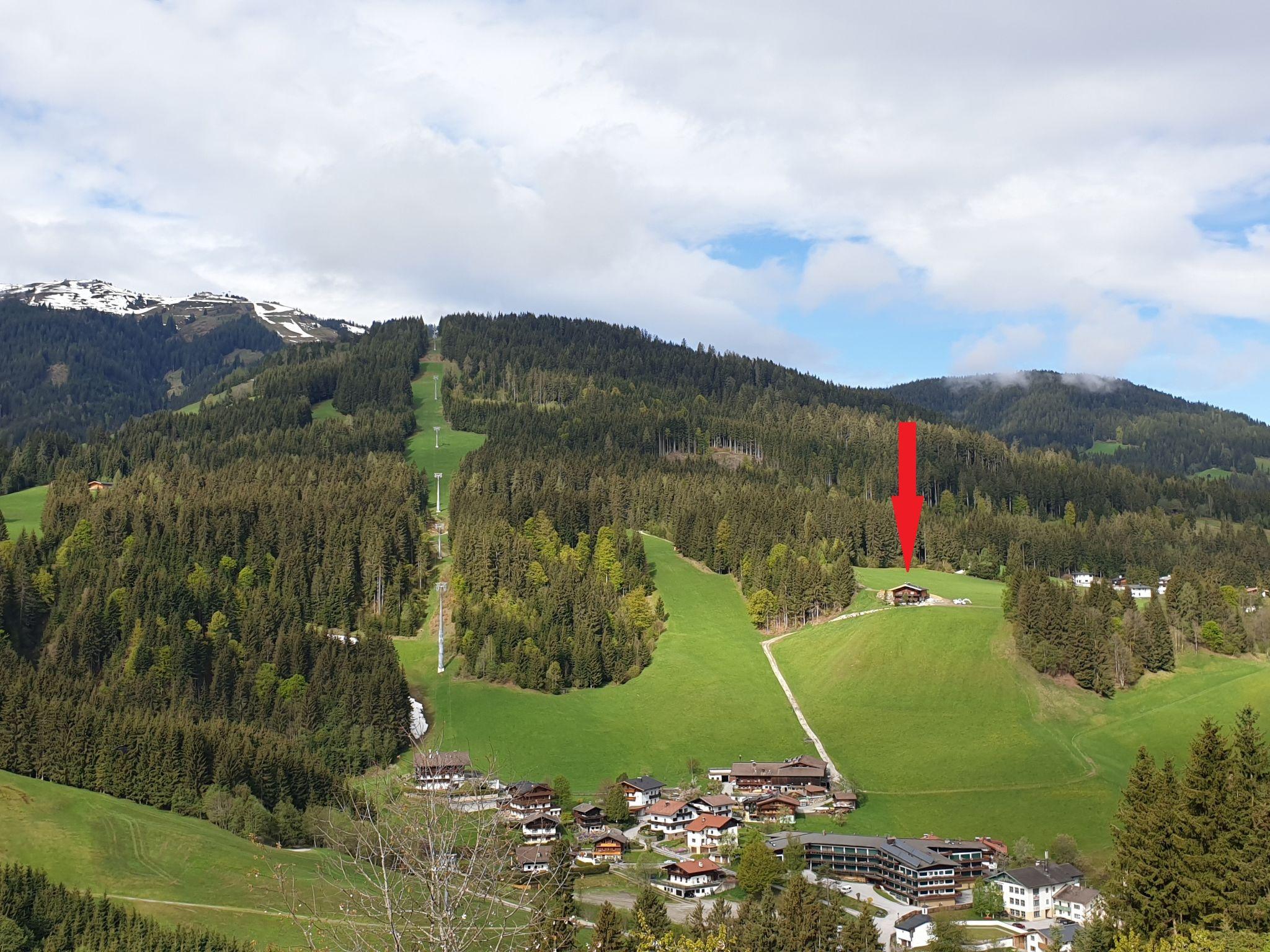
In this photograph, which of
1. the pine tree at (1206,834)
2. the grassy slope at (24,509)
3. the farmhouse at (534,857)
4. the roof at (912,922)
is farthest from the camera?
the grassy slope at (24,509)

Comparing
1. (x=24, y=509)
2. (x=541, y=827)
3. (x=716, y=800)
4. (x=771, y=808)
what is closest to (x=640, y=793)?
(x=716, y=800)

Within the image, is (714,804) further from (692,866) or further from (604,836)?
(692,866)

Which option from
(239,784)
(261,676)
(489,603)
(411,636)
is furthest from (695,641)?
(239,784)

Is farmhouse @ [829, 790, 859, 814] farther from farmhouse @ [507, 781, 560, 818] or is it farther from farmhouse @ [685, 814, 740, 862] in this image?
farmhouse @ [507, 781, 560, 818]

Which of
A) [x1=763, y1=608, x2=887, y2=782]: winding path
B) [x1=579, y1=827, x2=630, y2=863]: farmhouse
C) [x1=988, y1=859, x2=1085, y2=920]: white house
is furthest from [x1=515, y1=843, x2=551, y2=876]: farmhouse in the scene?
[x1=763, y1=608, x2=887, y2=782]: winding path

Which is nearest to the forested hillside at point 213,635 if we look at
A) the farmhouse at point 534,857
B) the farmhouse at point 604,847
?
the farmhouse at point 534,857

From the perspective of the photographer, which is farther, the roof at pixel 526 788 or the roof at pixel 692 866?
the roof at pixel 526 788

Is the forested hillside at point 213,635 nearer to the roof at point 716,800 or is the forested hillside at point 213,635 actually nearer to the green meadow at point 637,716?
the green meadow at point 637,716
